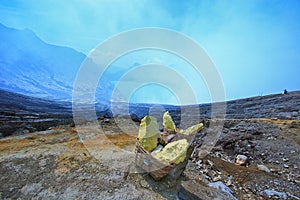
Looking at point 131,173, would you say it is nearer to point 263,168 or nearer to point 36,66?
point 263,168

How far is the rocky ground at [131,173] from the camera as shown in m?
3.14

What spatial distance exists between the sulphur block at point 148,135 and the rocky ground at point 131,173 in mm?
691

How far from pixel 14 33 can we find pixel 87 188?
178348 mm

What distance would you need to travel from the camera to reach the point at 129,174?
11.9ft

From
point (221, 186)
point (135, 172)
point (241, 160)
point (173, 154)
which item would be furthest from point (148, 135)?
point (241, 160)

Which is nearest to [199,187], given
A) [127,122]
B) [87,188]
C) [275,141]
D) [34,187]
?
[87,188]

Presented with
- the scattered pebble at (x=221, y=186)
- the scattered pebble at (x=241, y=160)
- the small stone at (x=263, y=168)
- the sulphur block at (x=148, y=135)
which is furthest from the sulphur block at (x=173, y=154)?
the small stone at (x=263, y=168)

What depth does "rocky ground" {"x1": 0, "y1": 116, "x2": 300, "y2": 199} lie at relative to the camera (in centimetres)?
314

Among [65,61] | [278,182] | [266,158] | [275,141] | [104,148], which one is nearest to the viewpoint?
[278,182]

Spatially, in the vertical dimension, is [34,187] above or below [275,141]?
Answer: below

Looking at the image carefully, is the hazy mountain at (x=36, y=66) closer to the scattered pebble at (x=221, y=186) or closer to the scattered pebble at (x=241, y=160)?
the scattered pebble at (x=241, y=160)

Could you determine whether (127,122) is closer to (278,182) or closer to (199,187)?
(199,187)

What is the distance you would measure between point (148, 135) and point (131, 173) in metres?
1.05

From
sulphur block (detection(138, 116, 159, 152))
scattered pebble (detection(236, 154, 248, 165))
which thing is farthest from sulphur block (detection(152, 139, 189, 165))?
scattered pebble (detection(236, 154, 248, 165))
